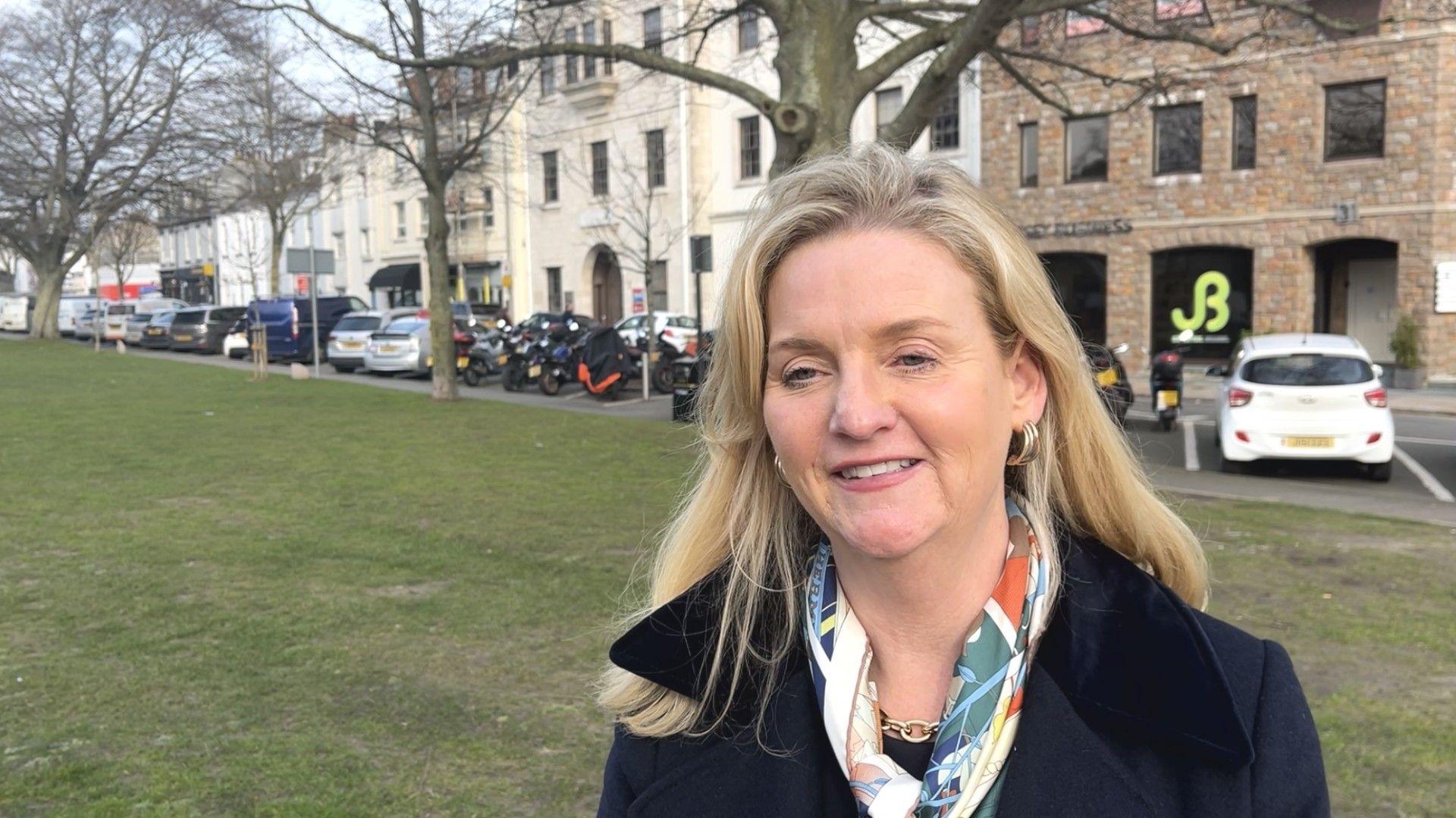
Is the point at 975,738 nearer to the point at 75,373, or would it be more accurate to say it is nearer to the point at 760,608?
the point at 760,608

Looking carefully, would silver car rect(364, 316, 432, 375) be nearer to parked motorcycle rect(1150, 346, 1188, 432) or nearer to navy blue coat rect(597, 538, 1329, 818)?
parked motorcycle rect(1150, 346, 1188, 432)

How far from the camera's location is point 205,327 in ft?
138

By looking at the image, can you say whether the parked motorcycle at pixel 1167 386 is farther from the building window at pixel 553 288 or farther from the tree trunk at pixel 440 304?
the building window at pixel 553 288

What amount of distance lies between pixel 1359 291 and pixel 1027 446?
89.1 ft

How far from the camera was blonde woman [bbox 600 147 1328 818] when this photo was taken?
5.63 ft

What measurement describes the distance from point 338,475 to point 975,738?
35.7ft

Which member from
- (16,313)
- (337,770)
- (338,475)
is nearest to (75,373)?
(338,475)

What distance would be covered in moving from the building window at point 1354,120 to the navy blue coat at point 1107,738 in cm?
2595

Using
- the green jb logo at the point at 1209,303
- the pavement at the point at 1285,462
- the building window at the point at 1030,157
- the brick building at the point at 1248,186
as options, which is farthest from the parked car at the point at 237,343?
the green jb logo at the point at 1209,303

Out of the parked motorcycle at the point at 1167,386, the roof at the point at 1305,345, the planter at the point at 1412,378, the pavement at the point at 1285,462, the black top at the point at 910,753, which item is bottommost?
the pavement at the point at 1285,462

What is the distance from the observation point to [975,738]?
176 centimetres

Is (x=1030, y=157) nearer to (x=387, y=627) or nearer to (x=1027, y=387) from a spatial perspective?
(x=387, y=627)

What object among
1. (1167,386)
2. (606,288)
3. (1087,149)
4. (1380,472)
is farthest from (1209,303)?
(606,288)

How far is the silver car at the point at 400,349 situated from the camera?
29438 millimetres
